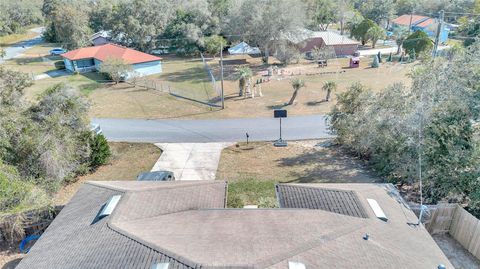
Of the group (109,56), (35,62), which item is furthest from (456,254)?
(35,62)

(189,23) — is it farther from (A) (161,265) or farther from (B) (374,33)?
(A) (161,265)

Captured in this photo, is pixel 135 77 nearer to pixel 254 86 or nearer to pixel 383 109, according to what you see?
pixel 254 86

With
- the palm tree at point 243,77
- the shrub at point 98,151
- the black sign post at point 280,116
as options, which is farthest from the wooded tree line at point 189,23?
the shrub at point 98,151

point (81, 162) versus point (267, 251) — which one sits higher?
point (267, 251)

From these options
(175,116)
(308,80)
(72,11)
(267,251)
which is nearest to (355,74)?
(308,80)

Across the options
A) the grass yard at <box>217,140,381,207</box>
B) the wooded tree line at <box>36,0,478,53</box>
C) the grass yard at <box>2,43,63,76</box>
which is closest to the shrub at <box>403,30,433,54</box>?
the wooded tree line at <box>36,0,478,53</box>

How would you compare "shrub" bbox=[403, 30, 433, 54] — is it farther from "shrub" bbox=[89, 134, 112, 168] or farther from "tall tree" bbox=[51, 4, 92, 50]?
"tall tree" bbox=[51, 4, 92, 50]
